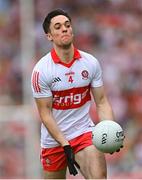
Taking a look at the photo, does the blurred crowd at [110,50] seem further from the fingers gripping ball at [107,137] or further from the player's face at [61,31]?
the player's face at [61,31]

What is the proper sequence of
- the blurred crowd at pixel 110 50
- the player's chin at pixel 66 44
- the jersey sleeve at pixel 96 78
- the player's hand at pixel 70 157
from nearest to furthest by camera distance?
the player's hand at pixel 70 157, the player's chin at pixel 66 44, the jersey sleeve at pixel 96 78, the blurred crowd at pixel 110 50

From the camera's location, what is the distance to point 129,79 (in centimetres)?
1344

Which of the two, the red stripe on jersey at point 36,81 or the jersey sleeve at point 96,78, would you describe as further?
the jersey sleeve at point 96,78

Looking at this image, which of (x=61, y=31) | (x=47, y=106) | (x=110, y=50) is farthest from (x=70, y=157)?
(x=110, y=50)

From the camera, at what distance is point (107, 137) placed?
761 cm

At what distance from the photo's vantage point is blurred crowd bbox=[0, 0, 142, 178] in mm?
13062

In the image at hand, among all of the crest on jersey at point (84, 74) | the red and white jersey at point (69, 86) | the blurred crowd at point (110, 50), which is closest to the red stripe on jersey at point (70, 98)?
the red and white jersey at point (69, 86)

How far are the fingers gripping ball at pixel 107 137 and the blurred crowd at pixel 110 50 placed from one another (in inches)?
204

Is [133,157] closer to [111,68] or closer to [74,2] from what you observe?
[111,68]

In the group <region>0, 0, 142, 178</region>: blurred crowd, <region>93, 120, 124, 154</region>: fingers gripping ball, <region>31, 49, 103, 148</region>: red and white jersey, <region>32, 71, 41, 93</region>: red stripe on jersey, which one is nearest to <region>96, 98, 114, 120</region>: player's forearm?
<region>31, 49, 103, 148</region>: red and white jersey

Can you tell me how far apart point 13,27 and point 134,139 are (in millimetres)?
2815

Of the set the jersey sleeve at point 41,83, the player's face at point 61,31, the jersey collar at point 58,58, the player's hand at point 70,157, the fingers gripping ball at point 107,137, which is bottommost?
the player's hand at point 70,157

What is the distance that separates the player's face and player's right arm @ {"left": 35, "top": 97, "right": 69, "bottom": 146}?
1.79 feet

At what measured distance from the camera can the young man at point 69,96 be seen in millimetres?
7789
